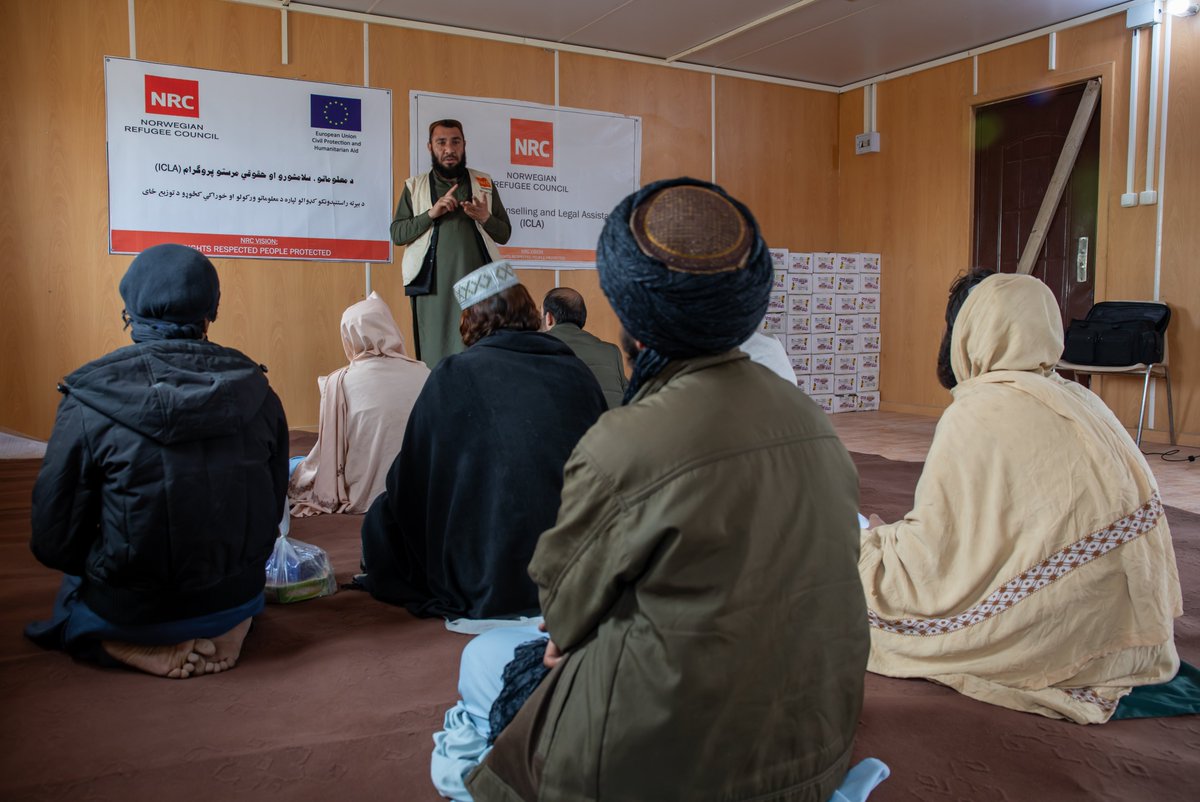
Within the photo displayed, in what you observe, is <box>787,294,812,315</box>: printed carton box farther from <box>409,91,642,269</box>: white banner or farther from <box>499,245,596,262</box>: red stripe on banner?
<box>499,245,596,262</box>: red stripe on banner

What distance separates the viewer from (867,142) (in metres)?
7.92

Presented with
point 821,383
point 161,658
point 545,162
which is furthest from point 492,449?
point 821,383

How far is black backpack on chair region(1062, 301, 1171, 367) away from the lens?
17.7 ft

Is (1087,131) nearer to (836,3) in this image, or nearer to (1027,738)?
(836,3)

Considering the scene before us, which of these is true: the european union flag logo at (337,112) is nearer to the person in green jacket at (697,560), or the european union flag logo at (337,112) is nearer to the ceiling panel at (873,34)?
A: the ceiling panel at (873,34)

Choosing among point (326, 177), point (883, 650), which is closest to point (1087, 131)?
point (326, 177)

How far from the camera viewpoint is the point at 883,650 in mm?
2104

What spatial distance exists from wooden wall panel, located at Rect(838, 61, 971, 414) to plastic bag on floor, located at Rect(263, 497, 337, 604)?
600 centimetres

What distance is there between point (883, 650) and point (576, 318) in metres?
1.99

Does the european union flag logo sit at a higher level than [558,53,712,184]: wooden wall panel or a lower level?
lower

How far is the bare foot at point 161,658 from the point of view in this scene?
1999 mm

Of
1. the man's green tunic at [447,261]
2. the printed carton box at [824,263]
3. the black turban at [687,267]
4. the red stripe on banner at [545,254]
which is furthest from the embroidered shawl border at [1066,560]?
the printed carton box at [824,263]

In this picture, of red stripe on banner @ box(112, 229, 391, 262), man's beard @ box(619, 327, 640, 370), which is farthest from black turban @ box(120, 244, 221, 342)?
red stripe on banner @ box(112, 229, 391, 262)

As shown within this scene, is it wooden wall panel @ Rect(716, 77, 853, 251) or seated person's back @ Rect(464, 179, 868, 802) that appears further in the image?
wooden wall panel @ Rect(716, 77, 853, 251)
